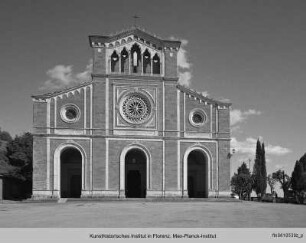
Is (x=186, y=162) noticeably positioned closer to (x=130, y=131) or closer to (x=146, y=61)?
(x=130, y=131)

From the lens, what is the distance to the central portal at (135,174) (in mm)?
49144

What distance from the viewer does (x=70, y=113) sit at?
1801 inches

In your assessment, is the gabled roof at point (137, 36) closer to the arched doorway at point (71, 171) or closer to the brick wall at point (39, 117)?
the brick wall at point (39, 117)

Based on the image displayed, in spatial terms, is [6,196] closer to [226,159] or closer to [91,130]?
[91,130]

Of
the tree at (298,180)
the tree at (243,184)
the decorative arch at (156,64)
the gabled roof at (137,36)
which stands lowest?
the tree at (243,184)

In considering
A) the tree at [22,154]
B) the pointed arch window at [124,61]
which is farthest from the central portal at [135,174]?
the tree at [22,154]

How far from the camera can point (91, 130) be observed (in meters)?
45.5

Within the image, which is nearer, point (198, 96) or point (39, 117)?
point (39, 117)

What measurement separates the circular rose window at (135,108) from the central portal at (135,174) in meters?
4.14

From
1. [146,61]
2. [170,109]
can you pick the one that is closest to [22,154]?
[146,61]

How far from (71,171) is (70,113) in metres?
7.07

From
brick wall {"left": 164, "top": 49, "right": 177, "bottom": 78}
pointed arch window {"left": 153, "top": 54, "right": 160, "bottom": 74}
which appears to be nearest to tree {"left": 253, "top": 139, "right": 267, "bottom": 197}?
brick wall {"left": 164, "top": 49, "right": 177, "bottom": 78}
